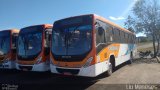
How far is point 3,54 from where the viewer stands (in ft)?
50.9

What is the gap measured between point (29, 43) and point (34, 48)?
1.90ft

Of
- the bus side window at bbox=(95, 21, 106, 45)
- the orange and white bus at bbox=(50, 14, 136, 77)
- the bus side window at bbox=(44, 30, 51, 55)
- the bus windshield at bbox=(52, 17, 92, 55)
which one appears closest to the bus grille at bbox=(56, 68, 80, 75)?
the orange and white bus at bbox=(50, 14, 136, 77)

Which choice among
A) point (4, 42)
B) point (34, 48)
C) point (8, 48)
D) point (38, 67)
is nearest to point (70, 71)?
point (38, 67)

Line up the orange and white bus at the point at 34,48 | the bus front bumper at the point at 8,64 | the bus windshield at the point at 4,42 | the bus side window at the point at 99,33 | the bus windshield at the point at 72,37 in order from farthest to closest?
the bus windshield at the point at 4,42, the bus front bumper at the point at 8,64, the orange and white bus at the point at 34,48, the bus side window at the point at 99,33, the bus windshield at the point at 72,37

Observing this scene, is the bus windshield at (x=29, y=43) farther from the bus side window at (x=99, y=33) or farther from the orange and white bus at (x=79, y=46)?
the bus side window at (x=99, y=33)

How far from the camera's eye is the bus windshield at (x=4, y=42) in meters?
15.6

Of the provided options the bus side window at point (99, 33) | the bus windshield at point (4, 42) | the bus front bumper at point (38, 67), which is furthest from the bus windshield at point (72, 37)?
the bus windshield at point (4, 42)

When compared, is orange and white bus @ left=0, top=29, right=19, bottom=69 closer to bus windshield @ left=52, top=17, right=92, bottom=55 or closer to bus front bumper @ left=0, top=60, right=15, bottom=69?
bus front bumper @ left=0, top=60, right=15, bottom=69

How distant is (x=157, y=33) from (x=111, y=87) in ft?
70.2

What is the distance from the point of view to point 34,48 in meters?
13.4

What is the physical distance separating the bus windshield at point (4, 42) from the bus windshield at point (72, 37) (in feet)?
17.0

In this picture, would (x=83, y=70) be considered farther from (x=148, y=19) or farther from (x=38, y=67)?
(x=148, y=19)

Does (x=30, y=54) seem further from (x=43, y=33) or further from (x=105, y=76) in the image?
(x=105, y=76)

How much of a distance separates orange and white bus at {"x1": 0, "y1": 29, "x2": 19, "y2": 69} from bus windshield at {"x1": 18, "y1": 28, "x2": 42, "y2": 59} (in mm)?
1475
